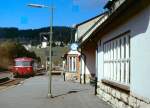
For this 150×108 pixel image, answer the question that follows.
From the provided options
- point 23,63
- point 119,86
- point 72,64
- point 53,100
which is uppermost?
point 23,63

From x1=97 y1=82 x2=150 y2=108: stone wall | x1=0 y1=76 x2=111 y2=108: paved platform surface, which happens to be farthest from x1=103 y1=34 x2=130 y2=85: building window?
x1=0 y1=76 x2=111 y2=108: paved platform surface

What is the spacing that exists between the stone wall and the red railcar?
4029 centimetres

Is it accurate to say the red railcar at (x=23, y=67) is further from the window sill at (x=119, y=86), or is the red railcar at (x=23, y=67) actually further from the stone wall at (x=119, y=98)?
the window sill at (x=119, y=86)

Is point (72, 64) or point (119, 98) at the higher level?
point (72, 64)

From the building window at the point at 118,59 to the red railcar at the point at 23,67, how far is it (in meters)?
43.1

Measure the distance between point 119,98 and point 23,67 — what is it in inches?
1863

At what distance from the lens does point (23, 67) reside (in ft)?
201

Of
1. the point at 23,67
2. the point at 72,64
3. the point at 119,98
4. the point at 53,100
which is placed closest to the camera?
the point at 119,98

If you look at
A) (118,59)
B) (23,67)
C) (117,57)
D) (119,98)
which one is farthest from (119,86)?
(23,67)

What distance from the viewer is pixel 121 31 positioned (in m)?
14.5

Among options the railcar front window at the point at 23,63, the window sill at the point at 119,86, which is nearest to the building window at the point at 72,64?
the railcar front window at the point at 23,63

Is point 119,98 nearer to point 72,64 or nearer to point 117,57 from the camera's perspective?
point 117,57

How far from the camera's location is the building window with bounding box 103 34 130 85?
13.7m

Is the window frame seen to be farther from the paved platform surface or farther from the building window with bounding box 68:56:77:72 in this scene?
the building window with bounding box 68:56:77:72
